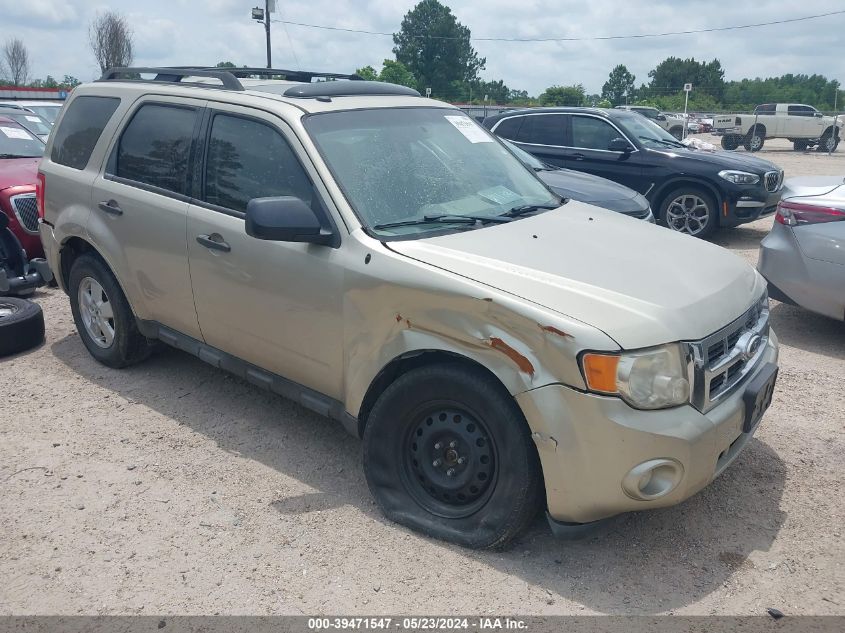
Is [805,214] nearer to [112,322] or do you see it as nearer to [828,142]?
[112,322]

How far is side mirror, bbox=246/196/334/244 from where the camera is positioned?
3350mm

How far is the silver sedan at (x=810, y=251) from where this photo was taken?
18.0 ft

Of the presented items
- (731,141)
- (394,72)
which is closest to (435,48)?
(394,72)

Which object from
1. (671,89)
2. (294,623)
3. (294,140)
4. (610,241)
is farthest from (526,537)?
(671,89)

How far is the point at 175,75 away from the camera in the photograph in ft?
16.3

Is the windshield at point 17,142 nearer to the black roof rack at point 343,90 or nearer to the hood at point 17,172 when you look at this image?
the hood at point 17,172

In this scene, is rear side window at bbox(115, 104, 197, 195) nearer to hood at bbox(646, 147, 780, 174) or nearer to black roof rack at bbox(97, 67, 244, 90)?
black roof rack at bbox(97, 67, 244, 90)

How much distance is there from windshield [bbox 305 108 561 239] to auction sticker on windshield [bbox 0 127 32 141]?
6.61 metres

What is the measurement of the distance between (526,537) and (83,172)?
12.0 feet

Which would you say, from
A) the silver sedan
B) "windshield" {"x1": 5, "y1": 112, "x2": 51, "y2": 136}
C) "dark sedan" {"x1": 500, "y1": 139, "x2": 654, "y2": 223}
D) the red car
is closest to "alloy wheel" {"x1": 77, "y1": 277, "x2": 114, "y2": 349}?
the red car

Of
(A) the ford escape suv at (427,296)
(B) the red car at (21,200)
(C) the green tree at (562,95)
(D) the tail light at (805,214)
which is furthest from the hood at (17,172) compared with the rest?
(C) the green tree at (562,95)

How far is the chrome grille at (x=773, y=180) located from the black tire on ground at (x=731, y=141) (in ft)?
74.8

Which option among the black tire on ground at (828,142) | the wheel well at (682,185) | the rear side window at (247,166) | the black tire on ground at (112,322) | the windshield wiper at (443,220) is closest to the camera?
the windshield wiper at (443,220)

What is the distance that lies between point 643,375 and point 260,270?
6.45ft
